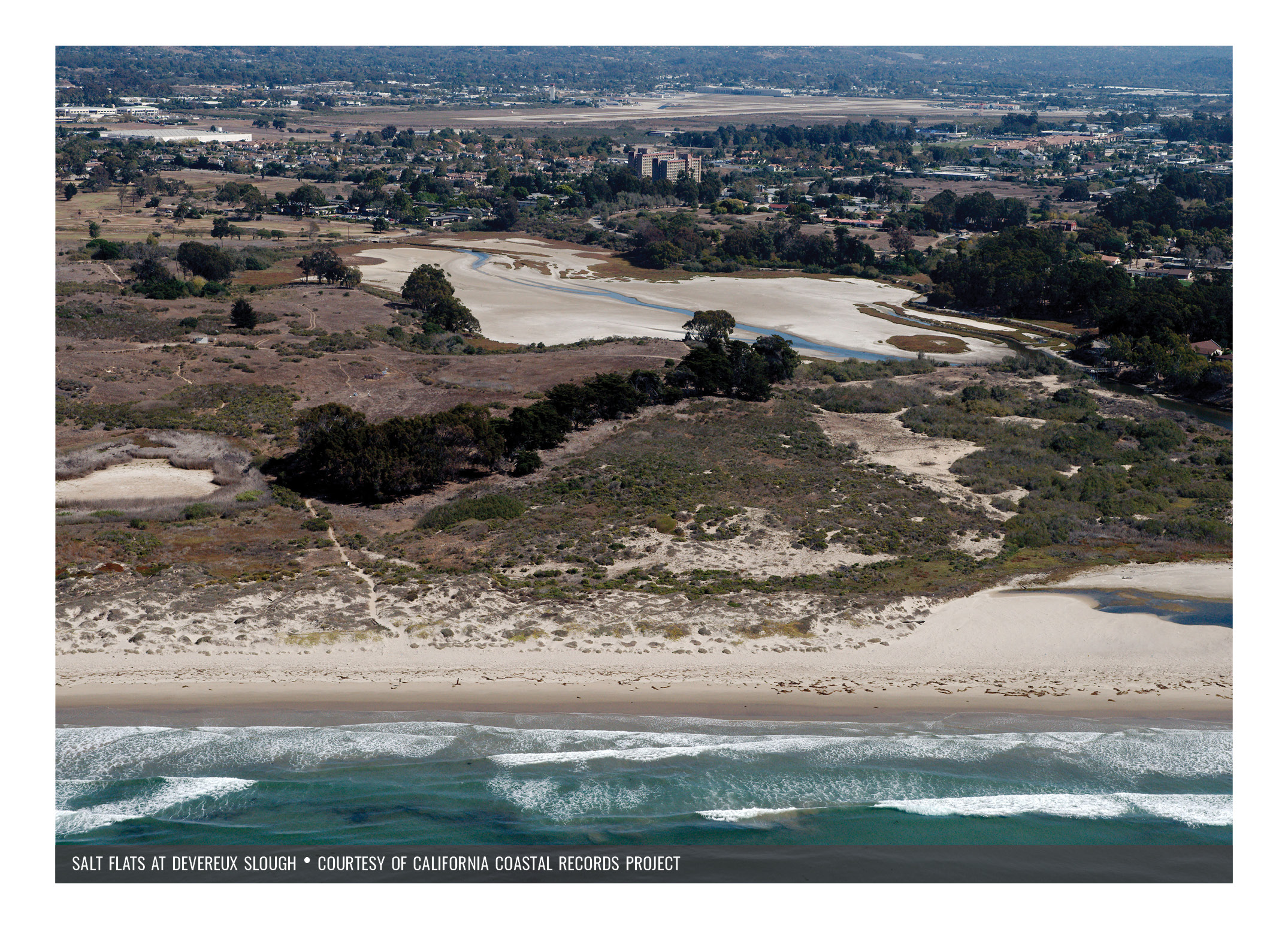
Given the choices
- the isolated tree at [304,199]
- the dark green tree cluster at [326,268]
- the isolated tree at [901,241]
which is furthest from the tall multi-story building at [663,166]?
the dark green tree cluster at [326,268]

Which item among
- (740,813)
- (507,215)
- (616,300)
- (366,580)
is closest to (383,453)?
(366,580)

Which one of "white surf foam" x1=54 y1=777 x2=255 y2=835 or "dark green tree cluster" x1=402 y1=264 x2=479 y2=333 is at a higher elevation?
"dark green tree cluster" x1=402 y1=264 x2=479 y2=333

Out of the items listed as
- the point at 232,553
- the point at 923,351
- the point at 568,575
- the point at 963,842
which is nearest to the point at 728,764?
the point at 963,842

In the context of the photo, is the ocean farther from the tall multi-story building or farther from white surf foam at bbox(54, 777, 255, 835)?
the tall multi-story building

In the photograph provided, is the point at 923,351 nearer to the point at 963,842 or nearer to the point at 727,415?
the point at 727,415

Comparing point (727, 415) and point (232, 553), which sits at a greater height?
point (727, 415)
